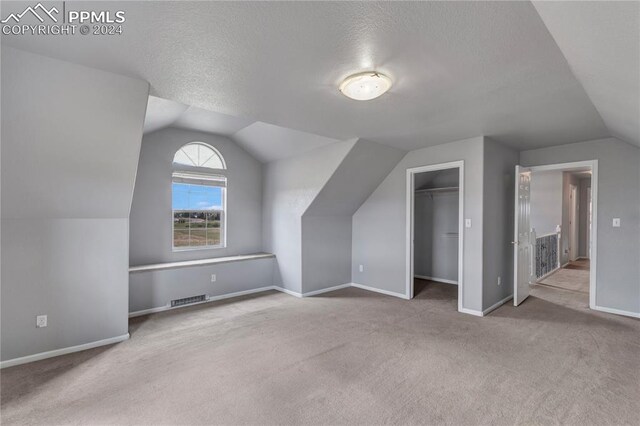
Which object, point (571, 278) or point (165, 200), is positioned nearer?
point (165, 200)

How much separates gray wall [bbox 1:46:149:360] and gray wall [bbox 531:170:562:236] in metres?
8.01

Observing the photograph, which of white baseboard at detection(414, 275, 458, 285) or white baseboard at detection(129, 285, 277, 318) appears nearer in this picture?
white baseboard at detection(129, 285, 277, 318)

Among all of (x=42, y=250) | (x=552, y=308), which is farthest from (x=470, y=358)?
(x=42, y=250)

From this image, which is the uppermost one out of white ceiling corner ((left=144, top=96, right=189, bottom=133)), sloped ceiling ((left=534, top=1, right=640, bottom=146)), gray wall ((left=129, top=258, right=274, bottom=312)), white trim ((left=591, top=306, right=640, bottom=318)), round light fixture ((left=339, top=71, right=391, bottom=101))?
white ceiling corner ((left=144, top=96, right=189, bottom=133))

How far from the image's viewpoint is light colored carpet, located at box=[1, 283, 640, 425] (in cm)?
200

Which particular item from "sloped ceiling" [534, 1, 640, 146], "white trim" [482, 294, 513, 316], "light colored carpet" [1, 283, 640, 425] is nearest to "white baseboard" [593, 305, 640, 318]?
"light colored carpet" [1, 283, 640, 425]

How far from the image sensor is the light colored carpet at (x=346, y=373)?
2.00m

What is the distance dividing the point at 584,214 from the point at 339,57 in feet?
31.6

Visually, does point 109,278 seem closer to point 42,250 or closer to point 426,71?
point 42,250

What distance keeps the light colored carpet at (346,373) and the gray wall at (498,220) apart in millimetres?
535

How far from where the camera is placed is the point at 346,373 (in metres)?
2.48

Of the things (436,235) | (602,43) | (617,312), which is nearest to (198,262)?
(436,235)

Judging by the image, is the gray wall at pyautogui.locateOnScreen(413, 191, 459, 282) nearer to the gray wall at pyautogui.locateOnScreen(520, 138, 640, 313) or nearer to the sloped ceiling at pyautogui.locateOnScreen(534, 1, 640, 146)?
the gray wall at pyautogui.locateOnScreen(520, 138, 640, 313)

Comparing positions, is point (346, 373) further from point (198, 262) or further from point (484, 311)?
point (198, 262)
